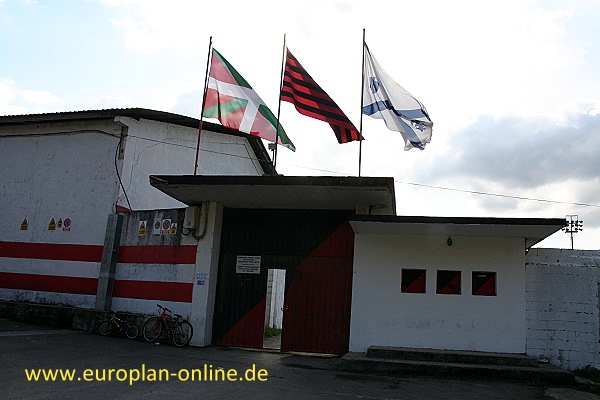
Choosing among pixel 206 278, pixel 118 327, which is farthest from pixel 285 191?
pixel 118 327

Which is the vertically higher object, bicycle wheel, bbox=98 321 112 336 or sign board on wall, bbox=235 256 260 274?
sign board on wall, bbox=235 256 260 274

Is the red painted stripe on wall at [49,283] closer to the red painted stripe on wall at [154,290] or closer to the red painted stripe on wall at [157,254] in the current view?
the red painted stripe on wall at [154,290]

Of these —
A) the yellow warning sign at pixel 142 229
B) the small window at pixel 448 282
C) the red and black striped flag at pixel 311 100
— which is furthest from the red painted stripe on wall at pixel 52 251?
the small window at pixel 448 282

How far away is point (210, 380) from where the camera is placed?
852 centimetres

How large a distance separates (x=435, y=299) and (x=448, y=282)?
50 centimetres

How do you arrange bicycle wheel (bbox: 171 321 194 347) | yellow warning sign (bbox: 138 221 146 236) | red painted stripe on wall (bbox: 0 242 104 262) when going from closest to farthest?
bicycle wheel (bbox: 171 321 194 347) < yellow warning sign (bbox: 138 221 146 236) < red painted stripe on wall (bbox: 0 242 104 262)

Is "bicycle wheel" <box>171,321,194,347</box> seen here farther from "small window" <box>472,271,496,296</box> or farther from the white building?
"small window" <box>472,271,496,296</box>

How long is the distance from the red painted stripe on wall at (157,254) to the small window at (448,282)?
632 centimetres

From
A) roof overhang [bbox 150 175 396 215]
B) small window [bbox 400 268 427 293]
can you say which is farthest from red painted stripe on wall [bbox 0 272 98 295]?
small window [bbox 400 268 427 293]

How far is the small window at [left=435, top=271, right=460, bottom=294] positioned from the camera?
39.0 feet

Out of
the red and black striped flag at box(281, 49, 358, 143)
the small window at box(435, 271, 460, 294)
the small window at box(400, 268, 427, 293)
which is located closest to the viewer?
the small window at box(435, 271, 460, 294)

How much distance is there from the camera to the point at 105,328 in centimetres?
1381

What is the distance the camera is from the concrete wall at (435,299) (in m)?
11.5

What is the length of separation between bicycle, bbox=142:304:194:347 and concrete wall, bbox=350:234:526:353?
167 inches
